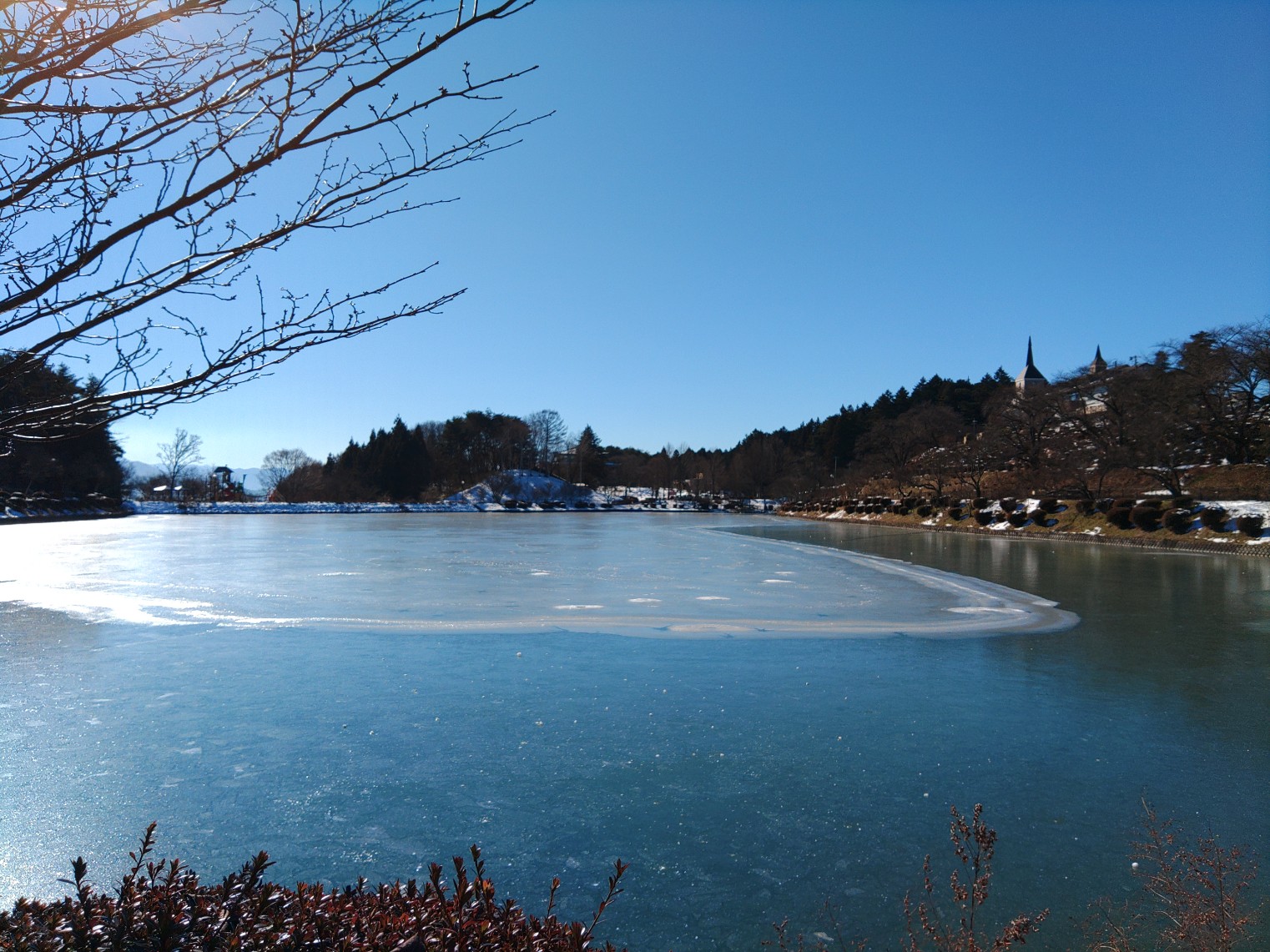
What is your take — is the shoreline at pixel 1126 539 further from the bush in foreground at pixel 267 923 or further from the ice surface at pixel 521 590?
the bush in foreground at pixel 267 923

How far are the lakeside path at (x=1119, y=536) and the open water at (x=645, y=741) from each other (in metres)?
12.6

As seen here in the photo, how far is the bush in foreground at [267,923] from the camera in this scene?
1.95m

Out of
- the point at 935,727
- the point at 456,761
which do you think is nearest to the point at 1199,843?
the point at 935,727

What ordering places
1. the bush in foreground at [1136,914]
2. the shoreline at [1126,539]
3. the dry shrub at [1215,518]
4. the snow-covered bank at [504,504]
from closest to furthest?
the bush in foreground at [1136,914], the shoreline at [1126,539], the dry shrub at [1215,518], the snow-covered bank at [504,504]

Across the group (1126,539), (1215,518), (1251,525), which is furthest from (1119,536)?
(1251,525)

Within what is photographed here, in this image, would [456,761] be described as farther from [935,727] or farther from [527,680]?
[935,727]

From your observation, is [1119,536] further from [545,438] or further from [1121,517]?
[545,438]

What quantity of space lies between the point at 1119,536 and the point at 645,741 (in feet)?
87.6

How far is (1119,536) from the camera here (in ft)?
85.2

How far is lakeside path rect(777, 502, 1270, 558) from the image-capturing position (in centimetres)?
2177

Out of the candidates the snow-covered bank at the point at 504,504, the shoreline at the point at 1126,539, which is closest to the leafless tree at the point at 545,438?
the snow-covered bank at the point at 504,504

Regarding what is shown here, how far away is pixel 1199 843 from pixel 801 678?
3.43m

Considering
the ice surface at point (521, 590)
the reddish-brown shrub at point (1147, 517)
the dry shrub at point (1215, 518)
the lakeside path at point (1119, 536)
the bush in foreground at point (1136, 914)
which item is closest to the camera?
the bush in foreground at point (1136, 914)

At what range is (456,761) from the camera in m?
4.61
